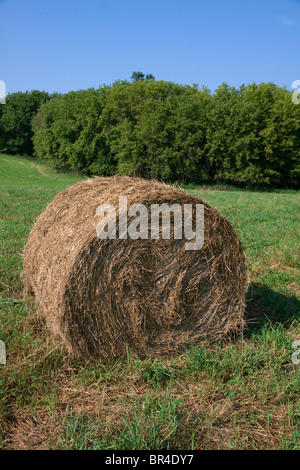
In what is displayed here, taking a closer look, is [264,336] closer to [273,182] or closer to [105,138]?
[273,182]

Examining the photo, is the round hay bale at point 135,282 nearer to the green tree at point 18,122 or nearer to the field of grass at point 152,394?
the field of grass at point 152,394

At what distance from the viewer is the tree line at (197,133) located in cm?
3072

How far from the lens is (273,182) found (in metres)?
33.2

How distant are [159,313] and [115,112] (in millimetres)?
33326

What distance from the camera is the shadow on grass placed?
15.0 feet

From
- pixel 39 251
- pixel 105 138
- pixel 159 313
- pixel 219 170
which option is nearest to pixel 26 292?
pixel 39 251

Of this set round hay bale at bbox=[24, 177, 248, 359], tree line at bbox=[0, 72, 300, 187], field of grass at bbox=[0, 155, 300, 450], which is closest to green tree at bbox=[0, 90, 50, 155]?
tree line at bbox=[0, 72, 300, 187]

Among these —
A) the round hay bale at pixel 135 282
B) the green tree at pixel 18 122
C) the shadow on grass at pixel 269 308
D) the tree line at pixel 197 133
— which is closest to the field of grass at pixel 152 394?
the shadow on grass at pixel 269 308

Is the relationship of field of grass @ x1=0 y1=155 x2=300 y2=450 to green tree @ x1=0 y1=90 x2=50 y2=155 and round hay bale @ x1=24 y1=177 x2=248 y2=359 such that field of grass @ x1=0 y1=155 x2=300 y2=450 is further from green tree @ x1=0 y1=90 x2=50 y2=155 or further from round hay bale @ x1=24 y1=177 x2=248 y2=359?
green tree @ x1=0 y1=90 x2=50 y2=155

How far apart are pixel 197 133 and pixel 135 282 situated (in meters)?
28.4

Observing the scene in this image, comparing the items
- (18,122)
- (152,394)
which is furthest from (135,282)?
(18,122)

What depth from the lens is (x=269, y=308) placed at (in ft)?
16.4

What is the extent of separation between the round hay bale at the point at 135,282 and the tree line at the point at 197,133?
26.1 metres

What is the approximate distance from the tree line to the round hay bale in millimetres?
26121
